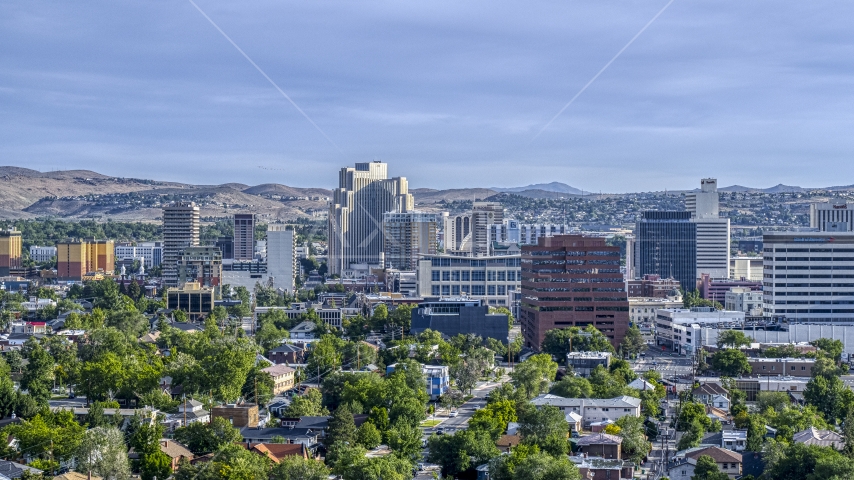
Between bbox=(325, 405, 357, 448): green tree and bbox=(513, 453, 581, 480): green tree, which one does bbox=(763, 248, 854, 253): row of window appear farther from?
bbox=(513, 453, 581, 480): green tree

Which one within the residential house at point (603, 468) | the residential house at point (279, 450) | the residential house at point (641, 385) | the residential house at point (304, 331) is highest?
the residential house at point (304, 331)

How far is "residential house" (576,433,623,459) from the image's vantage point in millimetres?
32656

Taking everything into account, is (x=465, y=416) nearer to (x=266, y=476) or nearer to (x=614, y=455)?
(x=614, y=455)

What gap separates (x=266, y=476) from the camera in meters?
28.4

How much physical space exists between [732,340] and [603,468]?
1041 inches

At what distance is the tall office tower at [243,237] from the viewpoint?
416ft

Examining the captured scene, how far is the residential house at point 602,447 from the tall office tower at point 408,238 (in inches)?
2996

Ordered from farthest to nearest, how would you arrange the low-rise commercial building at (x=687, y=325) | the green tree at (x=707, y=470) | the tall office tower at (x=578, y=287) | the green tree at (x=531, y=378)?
the low-rise commercial building at (x=687, y=325), the tall office tower at (x=578, y=287), the green tree at (x=531, y=378), the green tree at (x=707, y=470)

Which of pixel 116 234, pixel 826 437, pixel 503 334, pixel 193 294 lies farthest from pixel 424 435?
pixel 116 234

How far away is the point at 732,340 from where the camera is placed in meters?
55.2

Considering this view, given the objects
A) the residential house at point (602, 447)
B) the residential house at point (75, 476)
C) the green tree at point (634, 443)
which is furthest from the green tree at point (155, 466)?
the green tree at point (634, 443)

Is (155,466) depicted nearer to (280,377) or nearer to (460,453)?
(460,453)

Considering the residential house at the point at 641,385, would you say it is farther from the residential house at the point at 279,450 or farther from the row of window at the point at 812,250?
the row of window at the point at 812,250

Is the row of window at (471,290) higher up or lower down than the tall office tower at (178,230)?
lower down
